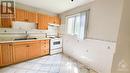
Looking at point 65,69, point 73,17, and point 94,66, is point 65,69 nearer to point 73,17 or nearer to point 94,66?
point 94,66

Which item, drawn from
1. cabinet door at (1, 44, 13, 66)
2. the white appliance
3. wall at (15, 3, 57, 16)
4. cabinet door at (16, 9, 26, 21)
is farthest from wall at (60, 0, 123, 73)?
cabinet door at (1, 44, 13, 66)

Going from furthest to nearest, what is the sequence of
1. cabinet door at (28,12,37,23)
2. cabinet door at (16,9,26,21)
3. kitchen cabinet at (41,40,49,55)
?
kitchen cabinet at (41,40,49,55) → cabinet door at (28,12,37,23) → cabinet door at (16,9,26,21)

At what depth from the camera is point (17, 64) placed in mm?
2809

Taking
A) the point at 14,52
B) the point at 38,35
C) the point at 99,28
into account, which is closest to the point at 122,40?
the point at 99,28

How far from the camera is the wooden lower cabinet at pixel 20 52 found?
276cm

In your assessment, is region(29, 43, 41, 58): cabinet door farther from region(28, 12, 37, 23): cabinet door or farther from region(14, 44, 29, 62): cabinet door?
region(28, 12, 37, 23): cabinet door

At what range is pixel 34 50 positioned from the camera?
10.9 ft

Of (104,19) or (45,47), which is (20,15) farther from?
(104,19)

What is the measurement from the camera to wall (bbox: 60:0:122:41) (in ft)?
6.66

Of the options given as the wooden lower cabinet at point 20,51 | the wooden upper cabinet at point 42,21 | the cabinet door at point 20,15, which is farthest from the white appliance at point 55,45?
the cabinet door at point 20,15

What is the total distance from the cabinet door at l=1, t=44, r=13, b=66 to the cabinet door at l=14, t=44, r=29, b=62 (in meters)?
0.15

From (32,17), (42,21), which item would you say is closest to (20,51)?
(32,17)

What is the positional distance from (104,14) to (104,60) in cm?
133

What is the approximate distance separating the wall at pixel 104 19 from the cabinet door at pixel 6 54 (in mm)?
2745
